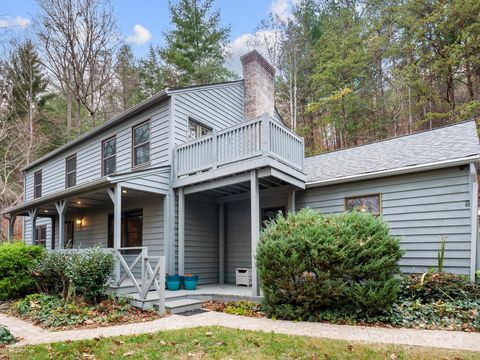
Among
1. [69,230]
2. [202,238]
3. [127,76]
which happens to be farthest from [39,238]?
[127,76]

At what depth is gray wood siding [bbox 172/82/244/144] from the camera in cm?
1056

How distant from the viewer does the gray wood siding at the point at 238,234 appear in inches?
426

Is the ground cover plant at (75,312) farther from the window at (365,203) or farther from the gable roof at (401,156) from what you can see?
the gable roof at (401,156)

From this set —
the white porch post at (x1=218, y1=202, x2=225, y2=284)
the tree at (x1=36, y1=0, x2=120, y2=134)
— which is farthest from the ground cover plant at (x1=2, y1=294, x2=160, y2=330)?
the tree at (x1=36, y1=0, x2=120, y2=134)

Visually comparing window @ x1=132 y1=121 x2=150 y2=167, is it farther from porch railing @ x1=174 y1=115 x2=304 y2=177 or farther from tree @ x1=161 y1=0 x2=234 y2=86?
tree @ x1=161 y1=0 x2=234 y2=86

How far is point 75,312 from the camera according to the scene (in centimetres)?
698

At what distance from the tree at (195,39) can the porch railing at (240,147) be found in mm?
13471

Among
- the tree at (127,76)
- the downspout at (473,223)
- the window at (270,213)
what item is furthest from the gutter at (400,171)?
the tree at (127,76)

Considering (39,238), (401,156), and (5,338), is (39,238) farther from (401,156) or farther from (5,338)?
(401,156)

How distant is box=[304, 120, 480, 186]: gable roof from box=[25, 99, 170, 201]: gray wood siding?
4.50 metres

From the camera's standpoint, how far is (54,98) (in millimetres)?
25984

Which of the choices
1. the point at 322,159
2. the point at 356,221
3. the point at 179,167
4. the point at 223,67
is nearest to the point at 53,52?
the point at 223,67

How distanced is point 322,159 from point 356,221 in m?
5.46

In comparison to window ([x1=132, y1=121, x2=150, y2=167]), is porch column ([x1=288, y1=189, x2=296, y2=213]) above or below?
below
